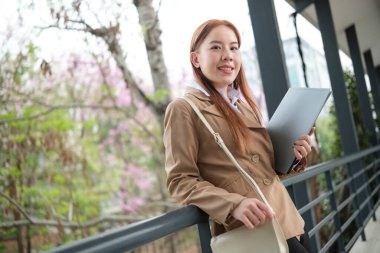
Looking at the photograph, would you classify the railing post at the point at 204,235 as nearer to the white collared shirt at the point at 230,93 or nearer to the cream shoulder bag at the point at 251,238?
the cream shoulder bag at the point at 251,238

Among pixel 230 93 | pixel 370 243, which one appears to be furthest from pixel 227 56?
pixel 370 243

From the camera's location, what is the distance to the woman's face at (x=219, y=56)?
1.11m

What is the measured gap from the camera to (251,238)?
3.08ft

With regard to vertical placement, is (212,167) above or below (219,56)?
below

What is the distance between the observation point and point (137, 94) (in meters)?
3.94

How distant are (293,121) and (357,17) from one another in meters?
5.95

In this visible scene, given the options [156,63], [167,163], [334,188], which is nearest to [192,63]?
[167,163]

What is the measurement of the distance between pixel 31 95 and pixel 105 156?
3160 millimetres

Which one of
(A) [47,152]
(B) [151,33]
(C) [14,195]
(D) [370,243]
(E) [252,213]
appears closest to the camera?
(E) [252,213]

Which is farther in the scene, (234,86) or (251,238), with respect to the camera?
(234,86)

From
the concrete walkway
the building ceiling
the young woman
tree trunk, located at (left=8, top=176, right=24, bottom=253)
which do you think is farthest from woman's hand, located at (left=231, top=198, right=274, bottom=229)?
the building ceiling

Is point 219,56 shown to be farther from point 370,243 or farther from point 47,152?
point 47,152

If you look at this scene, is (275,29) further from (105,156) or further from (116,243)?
(105,156)

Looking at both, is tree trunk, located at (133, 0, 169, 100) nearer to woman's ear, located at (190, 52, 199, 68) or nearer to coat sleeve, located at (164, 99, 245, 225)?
woman's ear, located at (190, 52, 199, 68)
